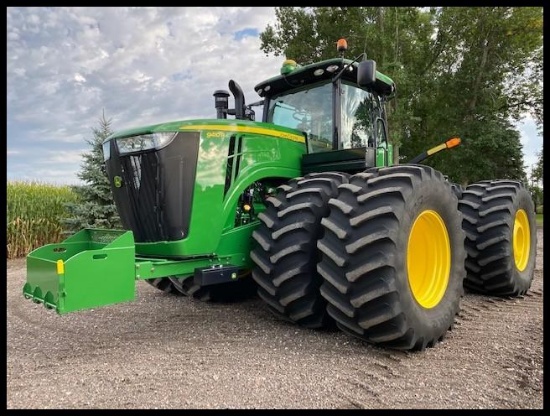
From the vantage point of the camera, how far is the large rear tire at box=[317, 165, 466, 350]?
3.38m

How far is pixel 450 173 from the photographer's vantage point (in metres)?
21.0

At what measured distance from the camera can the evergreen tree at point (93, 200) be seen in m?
11.8

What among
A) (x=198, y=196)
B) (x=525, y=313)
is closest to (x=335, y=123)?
(x=198, y=196)

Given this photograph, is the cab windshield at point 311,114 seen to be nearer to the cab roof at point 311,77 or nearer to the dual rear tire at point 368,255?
the cab roof at point 311,77

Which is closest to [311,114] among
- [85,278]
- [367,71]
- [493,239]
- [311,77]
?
[311,77]

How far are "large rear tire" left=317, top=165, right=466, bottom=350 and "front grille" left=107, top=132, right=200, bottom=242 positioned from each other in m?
1.19

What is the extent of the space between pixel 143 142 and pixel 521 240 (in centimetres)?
528

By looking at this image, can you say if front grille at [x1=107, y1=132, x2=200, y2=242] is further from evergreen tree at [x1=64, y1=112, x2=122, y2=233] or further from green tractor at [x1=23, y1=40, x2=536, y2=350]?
evergreen tree at [x1=64, y1=112, x2=122, y2=233]

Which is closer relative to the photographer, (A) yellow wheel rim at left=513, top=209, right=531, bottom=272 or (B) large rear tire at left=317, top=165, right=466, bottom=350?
(B) large rear tire at left=317, top=165, right=466, bottom=350

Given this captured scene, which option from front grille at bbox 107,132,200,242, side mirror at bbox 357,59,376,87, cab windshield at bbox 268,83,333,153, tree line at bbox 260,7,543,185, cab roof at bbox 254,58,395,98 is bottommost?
front grille at bbox 107,132,200,242

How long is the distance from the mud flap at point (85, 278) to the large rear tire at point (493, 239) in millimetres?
4148

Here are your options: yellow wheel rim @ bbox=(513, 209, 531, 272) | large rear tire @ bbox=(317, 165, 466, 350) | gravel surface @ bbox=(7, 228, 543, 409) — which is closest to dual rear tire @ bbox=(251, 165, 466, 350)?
large rear tire @ bbox=(317, 165, 466, 350)

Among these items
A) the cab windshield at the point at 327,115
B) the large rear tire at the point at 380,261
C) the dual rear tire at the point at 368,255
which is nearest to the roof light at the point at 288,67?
the cab windshield at the point at 327,115

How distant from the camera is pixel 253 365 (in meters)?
3.39
